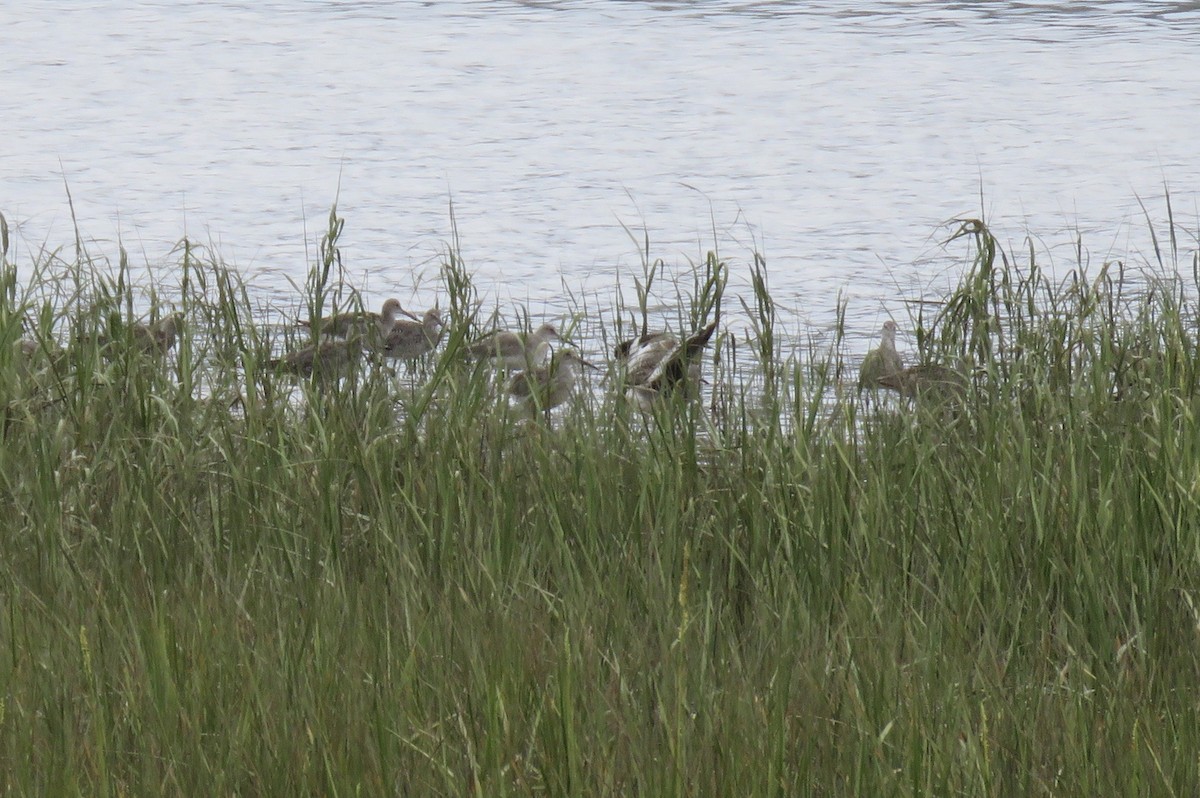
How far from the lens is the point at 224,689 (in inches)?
110

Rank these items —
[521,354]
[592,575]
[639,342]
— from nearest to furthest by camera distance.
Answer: [592,575] < [639,342] < [521,354]

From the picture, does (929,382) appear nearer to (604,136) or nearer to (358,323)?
(358,323)

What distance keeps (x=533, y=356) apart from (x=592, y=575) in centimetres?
188

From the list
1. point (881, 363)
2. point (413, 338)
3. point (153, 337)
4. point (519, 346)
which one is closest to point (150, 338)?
point (153, 337)

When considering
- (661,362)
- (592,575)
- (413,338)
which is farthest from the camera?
(413,338)

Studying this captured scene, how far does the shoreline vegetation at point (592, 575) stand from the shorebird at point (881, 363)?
0.10m

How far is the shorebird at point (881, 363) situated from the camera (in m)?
A: 4.91

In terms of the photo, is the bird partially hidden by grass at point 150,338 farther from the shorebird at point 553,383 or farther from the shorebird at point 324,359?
the shorebird at point 553,383

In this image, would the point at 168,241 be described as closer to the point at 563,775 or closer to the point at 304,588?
the point at 304,588

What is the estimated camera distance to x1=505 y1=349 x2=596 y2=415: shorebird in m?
4.21

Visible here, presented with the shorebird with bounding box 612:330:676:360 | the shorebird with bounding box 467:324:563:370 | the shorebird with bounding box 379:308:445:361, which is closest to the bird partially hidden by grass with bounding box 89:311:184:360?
the shorebird with bounding box 379:308:445:361

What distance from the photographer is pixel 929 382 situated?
4633mm

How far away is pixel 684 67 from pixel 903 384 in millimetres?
6733

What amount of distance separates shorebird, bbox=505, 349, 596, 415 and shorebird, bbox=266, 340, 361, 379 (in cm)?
40
